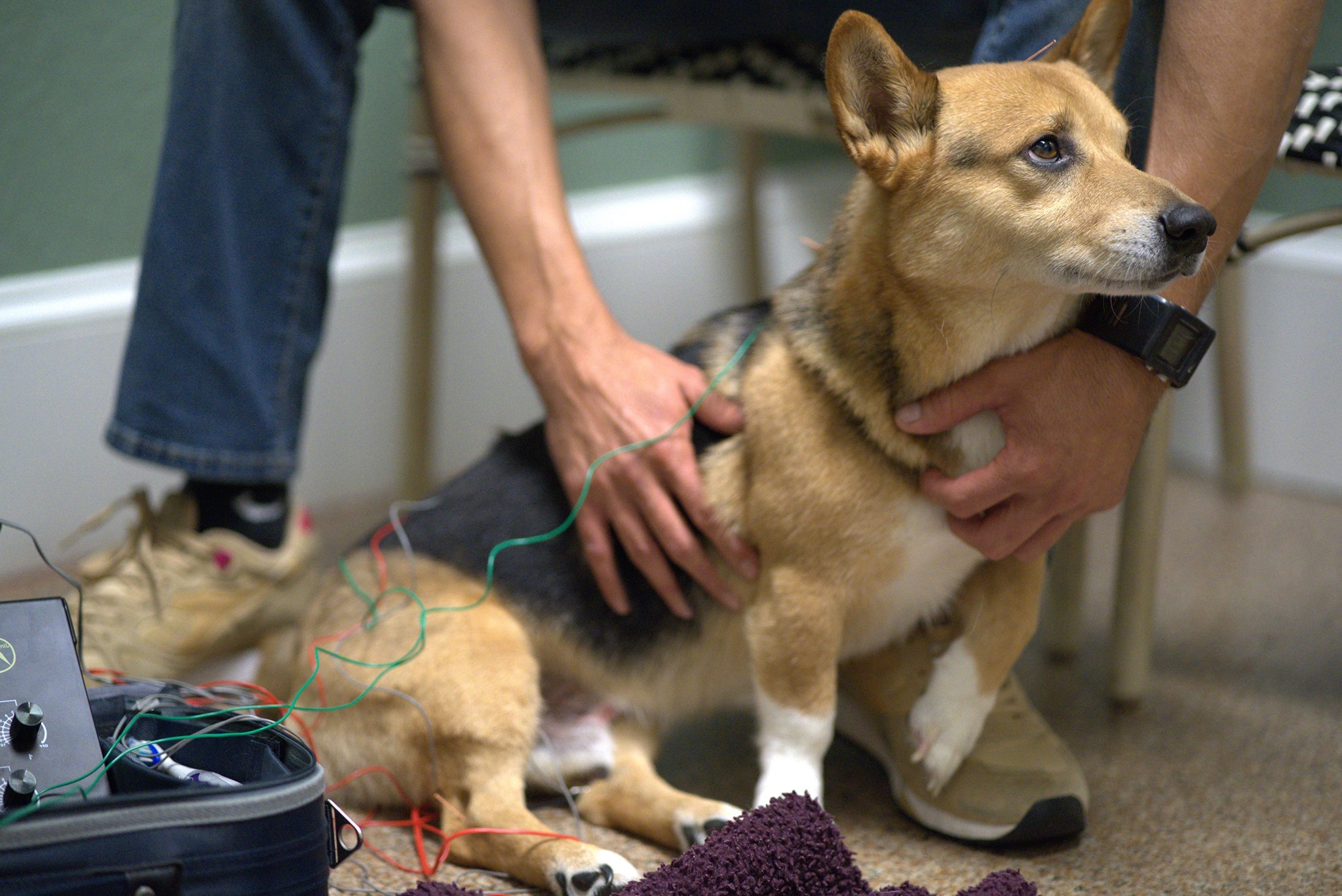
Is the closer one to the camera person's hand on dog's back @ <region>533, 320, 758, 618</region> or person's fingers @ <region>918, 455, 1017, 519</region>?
person's fingers @ <region>918, 455, 1017, 519</region>

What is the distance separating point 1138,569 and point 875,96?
0.80 metres

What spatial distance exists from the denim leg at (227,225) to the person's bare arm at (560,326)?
161mm

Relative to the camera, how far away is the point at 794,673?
1.25m

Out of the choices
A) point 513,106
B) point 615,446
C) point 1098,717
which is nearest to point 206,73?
point 513,106

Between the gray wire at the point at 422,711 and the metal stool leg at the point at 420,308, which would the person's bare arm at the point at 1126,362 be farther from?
the metal stool leg at the point at 420,308

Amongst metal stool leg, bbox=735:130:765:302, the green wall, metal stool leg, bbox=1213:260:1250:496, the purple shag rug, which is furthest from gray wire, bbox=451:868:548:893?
metal stool leg, bbox=735:130:765:302

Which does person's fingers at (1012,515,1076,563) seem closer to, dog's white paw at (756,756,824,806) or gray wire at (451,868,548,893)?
dog's white paw at (756,756,824,806)

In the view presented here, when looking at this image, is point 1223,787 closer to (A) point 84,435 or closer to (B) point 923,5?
(B) point 923,5

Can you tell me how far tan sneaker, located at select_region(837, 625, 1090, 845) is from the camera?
1.28m

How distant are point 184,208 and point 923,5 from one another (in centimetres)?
100

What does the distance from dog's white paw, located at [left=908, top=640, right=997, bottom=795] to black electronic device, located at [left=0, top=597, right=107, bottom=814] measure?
0.83 m

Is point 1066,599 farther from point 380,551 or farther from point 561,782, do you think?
point 380,551

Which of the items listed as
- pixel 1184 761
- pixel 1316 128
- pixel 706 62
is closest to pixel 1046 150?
pixel 1316 128

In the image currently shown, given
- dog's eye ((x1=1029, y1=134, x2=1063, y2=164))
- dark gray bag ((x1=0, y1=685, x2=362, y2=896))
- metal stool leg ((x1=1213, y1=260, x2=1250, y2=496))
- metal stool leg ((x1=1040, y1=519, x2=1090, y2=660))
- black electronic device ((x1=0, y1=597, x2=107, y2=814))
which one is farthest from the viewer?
metal stool leg ((x1=1213, y1=260, x2=1250, y2=496))
